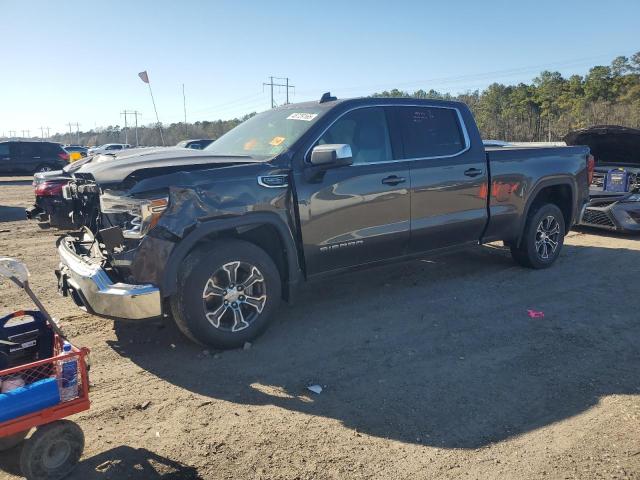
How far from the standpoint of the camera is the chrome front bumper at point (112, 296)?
140 inches

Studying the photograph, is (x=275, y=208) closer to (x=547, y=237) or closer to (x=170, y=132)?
(x=547, y=237)

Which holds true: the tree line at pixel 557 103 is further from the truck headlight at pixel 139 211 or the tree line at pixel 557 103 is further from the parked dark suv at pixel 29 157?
the truck headlight at pixel 139 211

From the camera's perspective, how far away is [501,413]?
3.19m

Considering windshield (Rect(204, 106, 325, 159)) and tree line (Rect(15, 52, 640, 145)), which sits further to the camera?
tree line (Rect(15, 52, 640, 145))

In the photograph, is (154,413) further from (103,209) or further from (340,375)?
(103,209)

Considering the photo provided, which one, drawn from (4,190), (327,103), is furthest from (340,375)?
(4,190)

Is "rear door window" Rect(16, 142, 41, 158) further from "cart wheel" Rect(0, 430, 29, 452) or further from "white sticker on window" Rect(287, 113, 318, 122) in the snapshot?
"cart wheel" Rect(0, 430, 29, 452)

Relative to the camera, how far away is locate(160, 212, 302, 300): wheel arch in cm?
369

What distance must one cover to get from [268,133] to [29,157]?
20.9 m

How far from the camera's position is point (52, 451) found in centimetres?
261

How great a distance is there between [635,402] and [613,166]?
22.1 ft

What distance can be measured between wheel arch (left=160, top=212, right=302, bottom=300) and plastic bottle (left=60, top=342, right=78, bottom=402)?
3.27 feet

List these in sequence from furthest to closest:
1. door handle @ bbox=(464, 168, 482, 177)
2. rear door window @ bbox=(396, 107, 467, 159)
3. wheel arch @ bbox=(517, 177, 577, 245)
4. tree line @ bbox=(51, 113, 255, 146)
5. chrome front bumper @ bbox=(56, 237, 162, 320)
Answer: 1. tree line @ bbox=(51, 113, 255, 146)
2. wheel arch @ bbox=(517, 177, 577, 245)
3. door handle @ bbox=(464, 168, 482, 177)
4. rear door window @ bbox=(396, 107, 467, 159)
5. chrome front bumper @ bbox=(56, 237, 162, 320)

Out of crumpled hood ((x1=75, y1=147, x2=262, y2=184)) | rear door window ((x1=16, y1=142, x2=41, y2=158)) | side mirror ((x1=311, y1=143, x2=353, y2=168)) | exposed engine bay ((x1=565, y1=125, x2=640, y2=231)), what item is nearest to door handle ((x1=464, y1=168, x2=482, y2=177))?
side mirror ((x1=311, y1=143, x2=353, y2=168))
